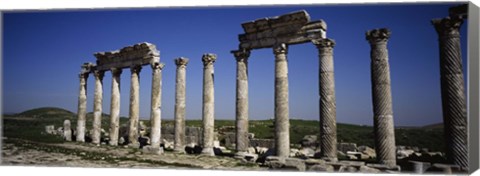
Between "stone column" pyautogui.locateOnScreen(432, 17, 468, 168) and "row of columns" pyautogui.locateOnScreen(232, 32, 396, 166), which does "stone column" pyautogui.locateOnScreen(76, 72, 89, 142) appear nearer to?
"row of columns" pyautogui.locateOnScreen(232, 32, 396, 166)

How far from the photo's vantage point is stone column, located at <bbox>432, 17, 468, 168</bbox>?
38.4 feet

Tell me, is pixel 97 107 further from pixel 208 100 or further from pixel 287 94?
pixel 287 94

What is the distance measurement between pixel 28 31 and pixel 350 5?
36.9 feet

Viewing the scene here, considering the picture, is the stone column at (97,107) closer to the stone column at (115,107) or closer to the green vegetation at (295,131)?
the stone column at (115,107)

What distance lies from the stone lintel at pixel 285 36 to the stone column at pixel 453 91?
4.84m

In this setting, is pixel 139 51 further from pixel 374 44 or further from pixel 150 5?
pixel 374 44

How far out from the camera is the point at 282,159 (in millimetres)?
15312

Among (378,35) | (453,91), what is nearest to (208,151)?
(378,35)

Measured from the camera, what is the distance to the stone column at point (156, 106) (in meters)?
22.4

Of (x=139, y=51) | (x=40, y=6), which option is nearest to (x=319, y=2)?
(x=40, y=6)

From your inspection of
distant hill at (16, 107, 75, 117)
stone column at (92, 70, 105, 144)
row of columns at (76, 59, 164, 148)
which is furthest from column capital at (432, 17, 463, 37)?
stone column at (92, 70, 105, 144)

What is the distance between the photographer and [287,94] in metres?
17.4

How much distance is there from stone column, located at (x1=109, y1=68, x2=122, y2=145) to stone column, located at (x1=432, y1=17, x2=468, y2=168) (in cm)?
1819

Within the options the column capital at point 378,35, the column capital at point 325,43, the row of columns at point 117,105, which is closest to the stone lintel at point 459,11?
the column capital at point 378,35
